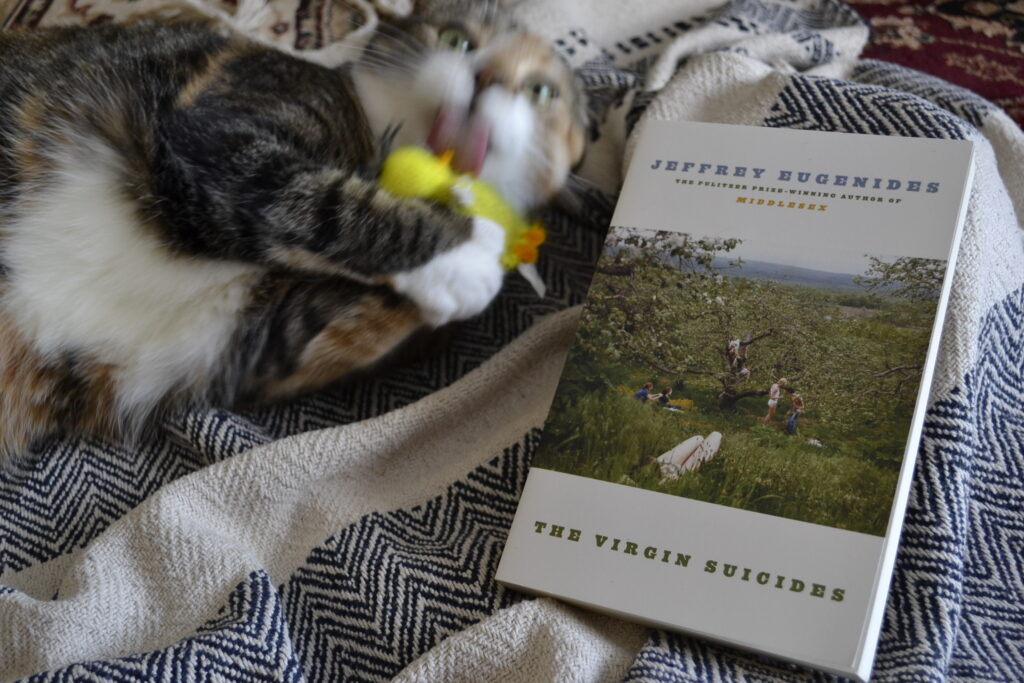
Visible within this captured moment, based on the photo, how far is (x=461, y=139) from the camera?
97 cm

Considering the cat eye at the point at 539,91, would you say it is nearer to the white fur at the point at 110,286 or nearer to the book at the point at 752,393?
the book at the point at 752,393

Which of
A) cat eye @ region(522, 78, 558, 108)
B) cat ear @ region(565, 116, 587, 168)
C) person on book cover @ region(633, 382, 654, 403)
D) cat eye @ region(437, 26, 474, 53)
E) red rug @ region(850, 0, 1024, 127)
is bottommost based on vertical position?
person on book cover @ region(633, 382, 654, 403)

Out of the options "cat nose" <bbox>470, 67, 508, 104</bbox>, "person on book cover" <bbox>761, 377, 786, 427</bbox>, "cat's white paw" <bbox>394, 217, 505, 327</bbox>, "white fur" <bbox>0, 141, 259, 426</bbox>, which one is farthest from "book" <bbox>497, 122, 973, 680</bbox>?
"white fur" <bbox>0, 141, 259, 426</bbox>

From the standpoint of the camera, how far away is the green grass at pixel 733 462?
2.20ft

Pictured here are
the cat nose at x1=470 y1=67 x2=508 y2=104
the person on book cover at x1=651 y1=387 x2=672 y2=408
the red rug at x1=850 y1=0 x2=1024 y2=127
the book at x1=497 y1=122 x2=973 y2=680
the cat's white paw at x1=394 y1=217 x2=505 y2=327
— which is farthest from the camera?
the red rug at x1=850 y1=0 x2=1024 y2=127

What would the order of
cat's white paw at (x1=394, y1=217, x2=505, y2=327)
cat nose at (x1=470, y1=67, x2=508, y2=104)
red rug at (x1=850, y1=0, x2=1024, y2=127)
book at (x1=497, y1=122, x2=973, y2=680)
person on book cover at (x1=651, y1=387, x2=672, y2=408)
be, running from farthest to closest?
red rug at (x1=850, y1=0, x2=1024, y2=127)
cat nose at (x1=470, y1=67, x2=508, y2=104)
cat's white paw at (x1=394, y1=217, x2=505, y2=327)
person on book cover at (x1=651, y1=387, x2=672, y2=408)
book at (x1=497, y1=122, x2=973, y2=680)

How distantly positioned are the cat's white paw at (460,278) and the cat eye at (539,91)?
187mm

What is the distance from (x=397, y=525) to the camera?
32.0 inches

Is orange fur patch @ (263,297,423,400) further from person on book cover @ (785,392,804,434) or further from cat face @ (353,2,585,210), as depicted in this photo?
person on book cover @ (785,392,804,434)

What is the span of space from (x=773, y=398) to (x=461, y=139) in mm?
448

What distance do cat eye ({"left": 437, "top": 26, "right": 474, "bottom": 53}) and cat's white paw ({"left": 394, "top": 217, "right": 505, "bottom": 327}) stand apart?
0.27 metres

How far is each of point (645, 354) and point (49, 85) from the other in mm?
685

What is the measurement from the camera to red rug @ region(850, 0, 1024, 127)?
1125 millimetres

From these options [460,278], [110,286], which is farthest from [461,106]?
[110,286]
